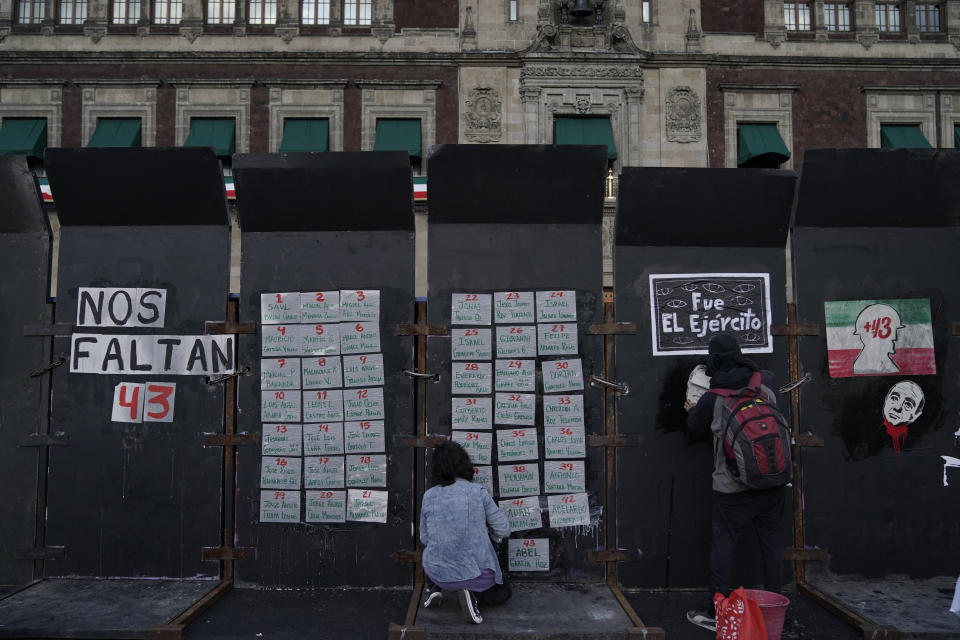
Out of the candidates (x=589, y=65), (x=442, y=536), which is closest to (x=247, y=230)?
(x=442, y=536)

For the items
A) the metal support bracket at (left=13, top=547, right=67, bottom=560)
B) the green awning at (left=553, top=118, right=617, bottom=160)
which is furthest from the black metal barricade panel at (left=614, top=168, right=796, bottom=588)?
the green awning at (left=553, top=118, right=617, bottom=160)

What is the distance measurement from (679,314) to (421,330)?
1.93 metres

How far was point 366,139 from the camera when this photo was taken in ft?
62.9

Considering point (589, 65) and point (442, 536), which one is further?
point (589, 65)

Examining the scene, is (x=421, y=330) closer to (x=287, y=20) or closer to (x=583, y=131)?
(x=583, y=131)

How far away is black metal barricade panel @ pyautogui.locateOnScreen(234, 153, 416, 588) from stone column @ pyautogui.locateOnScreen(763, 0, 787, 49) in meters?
17.7

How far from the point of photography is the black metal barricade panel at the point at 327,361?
540 cm

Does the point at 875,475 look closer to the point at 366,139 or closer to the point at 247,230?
the point at 247,230

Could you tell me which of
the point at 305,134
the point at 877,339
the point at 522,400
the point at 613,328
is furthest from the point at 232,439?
the point at 305,134

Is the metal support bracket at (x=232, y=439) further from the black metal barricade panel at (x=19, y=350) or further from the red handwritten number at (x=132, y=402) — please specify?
the black metal barricade panel at (x=19, y=350)

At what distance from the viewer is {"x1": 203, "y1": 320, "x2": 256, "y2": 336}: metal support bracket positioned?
552 cm

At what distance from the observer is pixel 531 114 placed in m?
19.0

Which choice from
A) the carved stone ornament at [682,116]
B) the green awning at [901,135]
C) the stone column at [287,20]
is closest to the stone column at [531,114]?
the carved stone ornament at [682,116]

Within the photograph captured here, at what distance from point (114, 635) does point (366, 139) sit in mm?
16151
